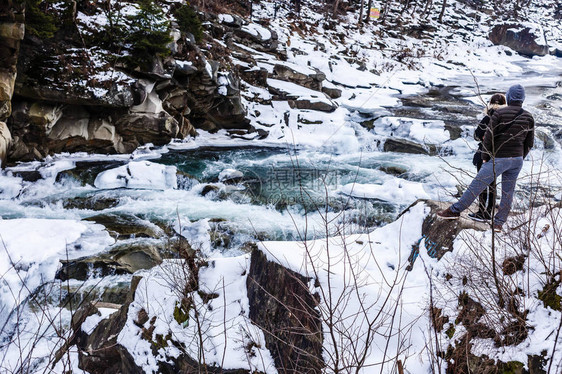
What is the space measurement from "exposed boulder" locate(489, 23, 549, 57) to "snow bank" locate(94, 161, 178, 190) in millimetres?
33649

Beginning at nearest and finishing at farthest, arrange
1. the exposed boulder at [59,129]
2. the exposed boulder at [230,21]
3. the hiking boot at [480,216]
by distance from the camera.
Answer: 1. the hiking boot at [480,216]
2. the exposed boulder at [59,129]
3. the exposed boulder at [230,21]

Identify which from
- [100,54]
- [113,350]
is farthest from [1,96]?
[113,350]

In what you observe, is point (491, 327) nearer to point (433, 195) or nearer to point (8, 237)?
point (433, 195)

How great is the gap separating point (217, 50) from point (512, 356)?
13.6 meters

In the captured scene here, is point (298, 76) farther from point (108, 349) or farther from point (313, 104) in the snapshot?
point (108, 349)

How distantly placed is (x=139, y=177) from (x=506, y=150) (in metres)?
7.47

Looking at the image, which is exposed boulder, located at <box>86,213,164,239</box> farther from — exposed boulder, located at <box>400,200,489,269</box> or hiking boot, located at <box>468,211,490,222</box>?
hiking boot, located at <box>468,211,490,222</box>

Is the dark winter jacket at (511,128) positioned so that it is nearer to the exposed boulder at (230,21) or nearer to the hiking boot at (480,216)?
the hiking boot at (480,216)

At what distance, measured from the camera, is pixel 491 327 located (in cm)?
241

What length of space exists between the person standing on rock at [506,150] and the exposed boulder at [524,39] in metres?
34.1

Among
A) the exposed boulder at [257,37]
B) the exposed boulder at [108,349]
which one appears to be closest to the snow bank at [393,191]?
the exposed boulder at [108,349]

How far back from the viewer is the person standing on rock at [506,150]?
334 centimetres

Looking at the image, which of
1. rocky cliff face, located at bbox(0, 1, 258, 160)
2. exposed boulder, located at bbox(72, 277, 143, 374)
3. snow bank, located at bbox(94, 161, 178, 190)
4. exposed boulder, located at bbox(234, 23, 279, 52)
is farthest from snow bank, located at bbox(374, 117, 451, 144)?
exposed boulder, located at bbox(72, 277, 143, 374)

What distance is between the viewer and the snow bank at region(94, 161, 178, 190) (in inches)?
322
